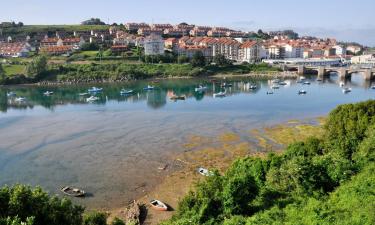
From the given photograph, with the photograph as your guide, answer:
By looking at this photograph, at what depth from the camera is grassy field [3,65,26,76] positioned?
78.7 m

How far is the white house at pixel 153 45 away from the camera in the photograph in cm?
9394

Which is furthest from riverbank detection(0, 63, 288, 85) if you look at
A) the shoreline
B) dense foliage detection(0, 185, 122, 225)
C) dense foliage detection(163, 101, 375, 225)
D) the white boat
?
dense foliage detection(0, 185, 122, 225)

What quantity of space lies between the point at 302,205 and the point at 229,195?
2.88 metres

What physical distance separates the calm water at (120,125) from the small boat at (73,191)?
0.67 m

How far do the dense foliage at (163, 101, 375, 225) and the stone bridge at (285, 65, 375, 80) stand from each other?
59.8m

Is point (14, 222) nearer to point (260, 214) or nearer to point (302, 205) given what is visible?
point (260, 214)

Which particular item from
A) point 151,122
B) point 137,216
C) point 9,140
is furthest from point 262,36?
point 137,216

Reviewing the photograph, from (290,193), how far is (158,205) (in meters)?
7.54

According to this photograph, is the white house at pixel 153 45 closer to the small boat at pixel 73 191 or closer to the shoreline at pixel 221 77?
the shoreline at pixel 221 77

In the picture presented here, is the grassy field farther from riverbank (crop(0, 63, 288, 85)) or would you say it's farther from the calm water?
the calm water

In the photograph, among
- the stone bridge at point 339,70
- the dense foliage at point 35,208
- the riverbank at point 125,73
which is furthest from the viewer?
the riverbank at point 125,73

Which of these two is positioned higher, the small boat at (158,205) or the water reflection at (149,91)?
the water reflection at (149,91)

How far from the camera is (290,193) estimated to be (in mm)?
17312

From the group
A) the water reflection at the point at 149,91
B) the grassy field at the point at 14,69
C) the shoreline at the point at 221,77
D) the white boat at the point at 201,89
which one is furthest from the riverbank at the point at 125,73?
the white boat at the point at 201,89
